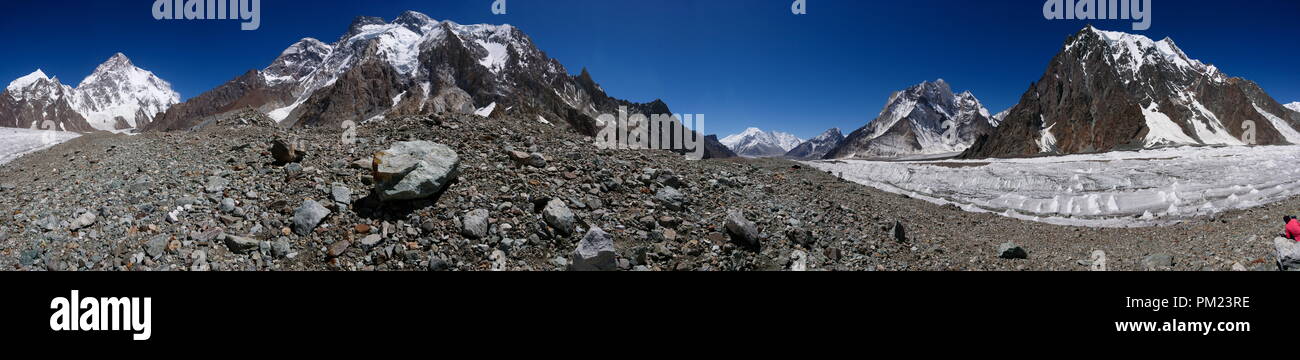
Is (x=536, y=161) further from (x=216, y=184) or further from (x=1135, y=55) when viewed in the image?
(x=1135, y=55)

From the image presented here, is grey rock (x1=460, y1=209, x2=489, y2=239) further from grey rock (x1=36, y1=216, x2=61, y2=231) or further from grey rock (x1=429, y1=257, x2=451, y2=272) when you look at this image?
grey rock (x1=36, y1=216, x2=61, y2=231)

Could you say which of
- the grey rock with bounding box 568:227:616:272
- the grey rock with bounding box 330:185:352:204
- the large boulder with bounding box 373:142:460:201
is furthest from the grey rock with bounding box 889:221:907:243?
the grey rock with bounding box 330:185:352:204

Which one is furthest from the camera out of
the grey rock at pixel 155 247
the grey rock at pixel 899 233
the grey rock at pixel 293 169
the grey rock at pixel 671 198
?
the grey rock at pixel 899 233

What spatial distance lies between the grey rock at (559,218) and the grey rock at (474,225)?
1.15m

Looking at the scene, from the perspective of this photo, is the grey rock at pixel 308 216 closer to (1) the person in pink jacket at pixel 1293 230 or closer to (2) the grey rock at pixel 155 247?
(2) the grey rock at pixel 155 247

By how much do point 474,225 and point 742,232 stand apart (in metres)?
5.23

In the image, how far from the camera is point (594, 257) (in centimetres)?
835

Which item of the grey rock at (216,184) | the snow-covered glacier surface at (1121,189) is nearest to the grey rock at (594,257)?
the grey rock at (216,184)

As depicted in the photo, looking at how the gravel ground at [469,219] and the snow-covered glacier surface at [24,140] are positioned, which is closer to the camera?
the gravel ground at [469,219]

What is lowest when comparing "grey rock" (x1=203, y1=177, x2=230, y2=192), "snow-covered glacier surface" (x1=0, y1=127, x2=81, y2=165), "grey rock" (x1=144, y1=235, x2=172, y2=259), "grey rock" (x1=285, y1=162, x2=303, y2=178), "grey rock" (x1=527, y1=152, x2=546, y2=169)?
"grey rock" (x1=144, y1=235, x2=172, y2=259)

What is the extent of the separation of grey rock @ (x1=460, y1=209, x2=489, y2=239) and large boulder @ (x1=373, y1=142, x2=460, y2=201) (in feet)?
3.61

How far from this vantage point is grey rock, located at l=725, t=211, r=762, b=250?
9817 mm

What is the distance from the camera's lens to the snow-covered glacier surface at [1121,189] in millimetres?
23419
